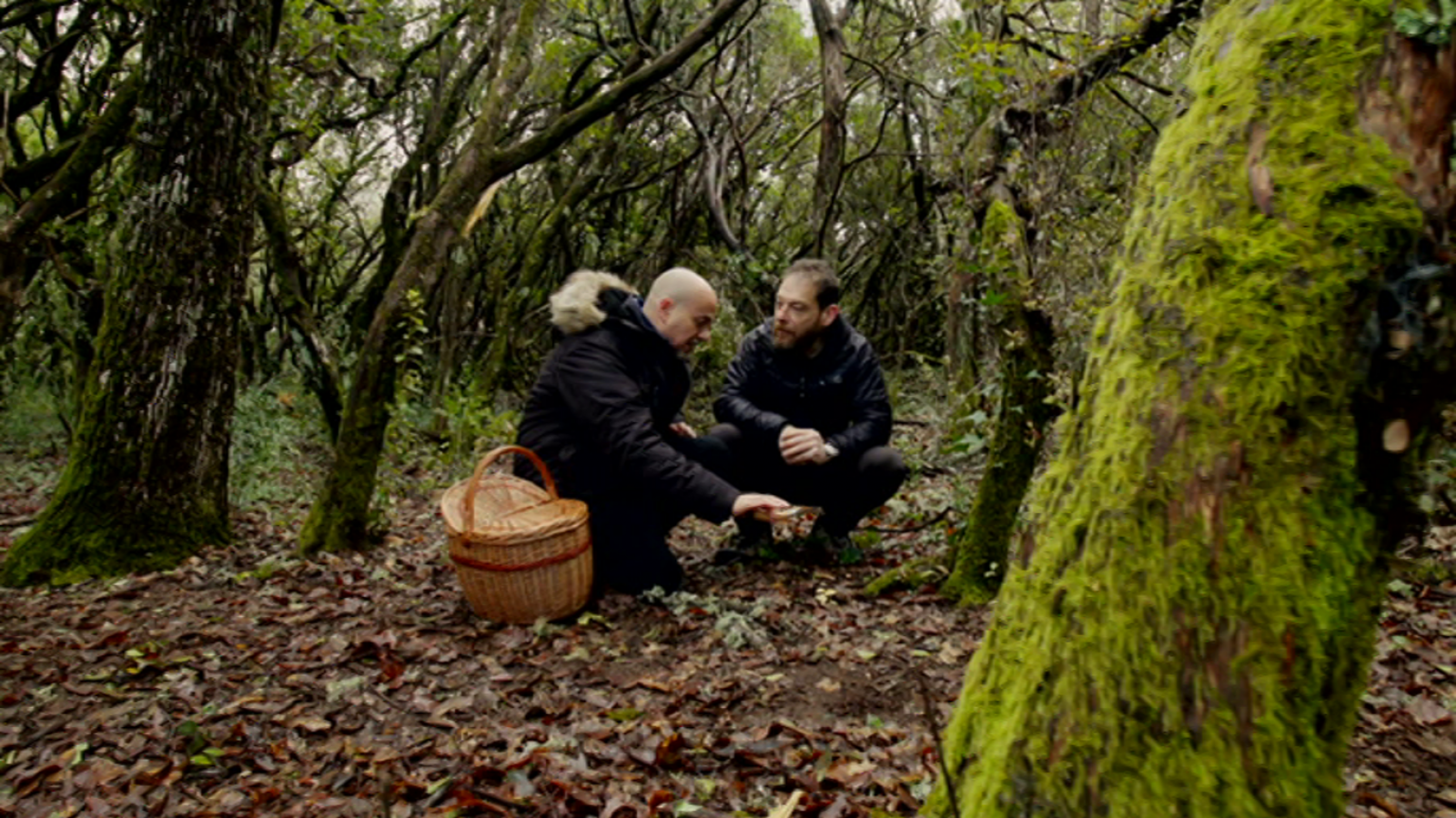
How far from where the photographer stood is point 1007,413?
3.70 metres

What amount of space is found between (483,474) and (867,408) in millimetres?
2158

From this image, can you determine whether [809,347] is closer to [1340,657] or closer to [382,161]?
[1340,657]

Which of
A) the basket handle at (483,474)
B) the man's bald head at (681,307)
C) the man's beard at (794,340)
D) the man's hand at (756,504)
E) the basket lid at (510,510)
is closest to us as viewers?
the man's hand at (756,504)

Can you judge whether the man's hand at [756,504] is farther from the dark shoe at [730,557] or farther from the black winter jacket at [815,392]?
the dark shoe at [730,557]

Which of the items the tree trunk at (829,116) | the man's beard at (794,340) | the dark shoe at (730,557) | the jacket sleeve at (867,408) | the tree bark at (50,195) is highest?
the tree trunk at (829,116)

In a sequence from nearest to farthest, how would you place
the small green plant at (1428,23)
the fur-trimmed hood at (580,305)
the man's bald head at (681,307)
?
the small green plant at (1428,23), the fur-trimmed hood at (580,305), the man's bald head at (681,307)

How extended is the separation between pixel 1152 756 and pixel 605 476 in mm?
3258

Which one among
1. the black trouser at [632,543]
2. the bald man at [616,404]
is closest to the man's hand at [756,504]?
the bald man at [616,404]

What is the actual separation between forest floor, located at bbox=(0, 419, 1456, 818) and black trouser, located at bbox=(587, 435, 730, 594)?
6.1 inches

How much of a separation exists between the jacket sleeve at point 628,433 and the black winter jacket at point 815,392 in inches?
38.3

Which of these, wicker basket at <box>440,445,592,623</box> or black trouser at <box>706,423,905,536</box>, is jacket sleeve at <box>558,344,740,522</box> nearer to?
wicker basket at <box>440,445,592,623</box>

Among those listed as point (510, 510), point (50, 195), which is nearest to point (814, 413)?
point (510, 510)

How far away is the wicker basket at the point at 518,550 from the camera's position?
12.2 feet

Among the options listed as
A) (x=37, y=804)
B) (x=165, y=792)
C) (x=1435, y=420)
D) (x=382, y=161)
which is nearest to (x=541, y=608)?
(x=165, y=792)
